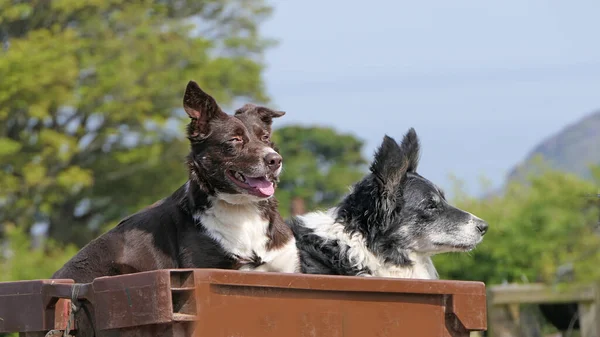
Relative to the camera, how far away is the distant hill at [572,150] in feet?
53.0

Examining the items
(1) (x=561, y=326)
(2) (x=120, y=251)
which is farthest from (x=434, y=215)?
(1) (x=561, y=326)

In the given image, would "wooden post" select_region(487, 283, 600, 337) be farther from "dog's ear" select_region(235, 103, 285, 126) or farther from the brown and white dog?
the brown and white dog

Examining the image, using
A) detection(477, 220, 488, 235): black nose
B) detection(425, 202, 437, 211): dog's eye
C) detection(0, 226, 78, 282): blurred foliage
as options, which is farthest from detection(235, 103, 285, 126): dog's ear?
detection(0, 226, 78, 282): blurred foliage

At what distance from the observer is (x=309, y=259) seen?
261 inches

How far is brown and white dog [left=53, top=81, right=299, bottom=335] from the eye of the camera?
576 centimetres

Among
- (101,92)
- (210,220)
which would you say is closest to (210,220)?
(210,220)

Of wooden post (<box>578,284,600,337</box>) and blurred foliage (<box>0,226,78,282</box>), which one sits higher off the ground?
wooden post (<box>578,284,600,337</box>)

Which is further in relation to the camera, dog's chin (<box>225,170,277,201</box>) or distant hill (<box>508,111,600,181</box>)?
distant hill (<box>508,111,600,181</box>)

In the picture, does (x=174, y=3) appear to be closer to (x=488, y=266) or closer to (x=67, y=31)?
(x=67, y=31)

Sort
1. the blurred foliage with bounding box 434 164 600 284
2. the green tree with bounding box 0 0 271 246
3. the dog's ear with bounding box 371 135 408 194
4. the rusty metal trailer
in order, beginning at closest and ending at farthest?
1. the rusty metal trailer
2. the dog's ear with bounding box 371 135 408 194
3. the blurred foliage with bounding box 434 164 600 284
4. the green tree with bounding box 0 0 271 246

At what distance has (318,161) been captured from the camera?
185 ft

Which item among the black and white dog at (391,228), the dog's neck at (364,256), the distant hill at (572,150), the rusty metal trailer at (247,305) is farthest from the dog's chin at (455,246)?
the distant hill at (572,150)

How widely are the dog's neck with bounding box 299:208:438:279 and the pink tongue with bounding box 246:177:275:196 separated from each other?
1.02m

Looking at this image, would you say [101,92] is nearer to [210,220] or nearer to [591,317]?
[591,317]
